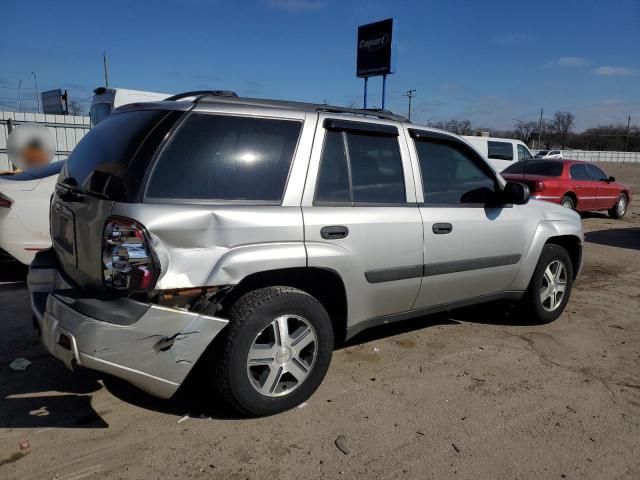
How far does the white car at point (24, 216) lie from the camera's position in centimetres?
521

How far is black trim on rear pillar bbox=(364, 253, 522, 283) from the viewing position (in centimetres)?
345

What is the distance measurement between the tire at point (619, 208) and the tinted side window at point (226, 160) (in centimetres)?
1335

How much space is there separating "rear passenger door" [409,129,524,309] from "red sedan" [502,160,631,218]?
7535 mm

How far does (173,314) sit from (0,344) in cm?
236

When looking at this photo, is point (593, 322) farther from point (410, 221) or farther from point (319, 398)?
point (319, 398)

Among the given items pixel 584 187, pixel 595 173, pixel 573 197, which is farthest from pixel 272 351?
pixel 595 173

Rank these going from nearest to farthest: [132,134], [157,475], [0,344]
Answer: [157,475], [132,134], [0,344]

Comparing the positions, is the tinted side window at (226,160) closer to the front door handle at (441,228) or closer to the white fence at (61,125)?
the front door handle at (441,228)

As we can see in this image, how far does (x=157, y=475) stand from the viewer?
2496 mm

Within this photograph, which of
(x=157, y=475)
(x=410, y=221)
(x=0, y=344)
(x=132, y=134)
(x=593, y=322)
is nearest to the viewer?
(x=157, y=475)

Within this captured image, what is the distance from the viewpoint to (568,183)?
11977mm

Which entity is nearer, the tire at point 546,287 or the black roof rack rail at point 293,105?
the black roof rack rail at point 293,105

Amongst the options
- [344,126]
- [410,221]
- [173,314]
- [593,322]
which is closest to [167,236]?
[173,314]

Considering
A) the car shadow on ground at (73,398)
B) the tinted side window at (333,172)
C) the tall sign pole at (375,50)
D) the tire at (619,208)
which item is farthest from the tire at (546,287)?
the tall sign pole at (375,50)
